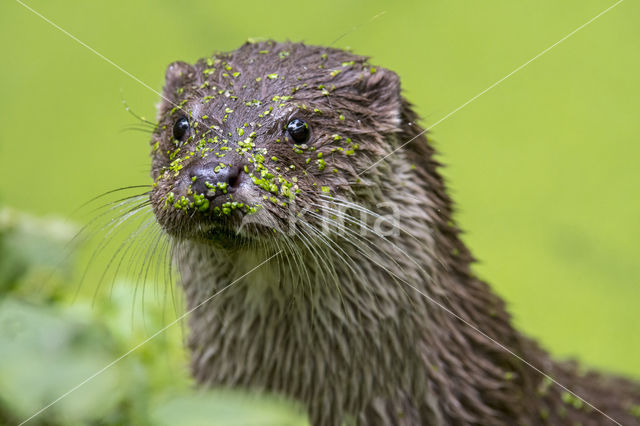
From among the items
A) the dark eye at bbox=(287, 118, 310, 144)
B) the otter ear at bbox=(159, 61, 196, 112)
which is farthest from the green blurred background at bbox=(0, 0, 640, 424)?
the dark eye at bbox=(287, 118, 310, 144)

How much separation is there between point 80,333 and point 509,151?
11.9 feet

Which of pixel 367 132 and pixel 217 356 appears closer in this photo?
pixel 367 132

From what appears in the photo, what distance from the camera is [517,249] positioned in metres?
4.20

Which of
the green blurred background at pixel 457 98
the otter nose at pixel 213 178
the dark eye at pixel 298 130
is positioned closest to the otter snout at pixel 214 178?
the otter nose at pixel 213 178

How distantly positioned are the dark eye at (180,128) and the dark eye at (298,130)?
0.72 ft

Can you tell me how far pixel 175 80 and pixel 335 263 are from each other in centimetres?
59

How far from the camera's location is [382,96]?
1.92 m

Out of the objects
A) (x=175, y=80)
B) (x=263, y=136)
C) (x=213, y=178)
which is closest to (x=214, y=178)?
(x=213, y=178)

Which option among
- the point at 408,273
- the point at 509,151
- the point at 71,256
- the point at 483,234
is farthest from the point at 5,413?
the point at 509,151

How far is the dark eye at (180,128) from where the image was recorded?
1.78 m

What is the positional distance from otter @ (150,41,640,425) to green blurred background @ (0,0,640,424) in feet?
7.08

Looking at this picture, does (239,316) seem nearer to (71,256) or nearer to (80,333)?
(71,256)

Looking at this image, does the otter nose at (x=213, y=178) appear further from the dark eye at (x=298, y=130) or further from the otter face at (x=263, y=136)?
the dark eye at (x=298, y=130)

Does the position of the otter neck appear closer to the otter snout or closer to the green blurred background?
the otter snout
